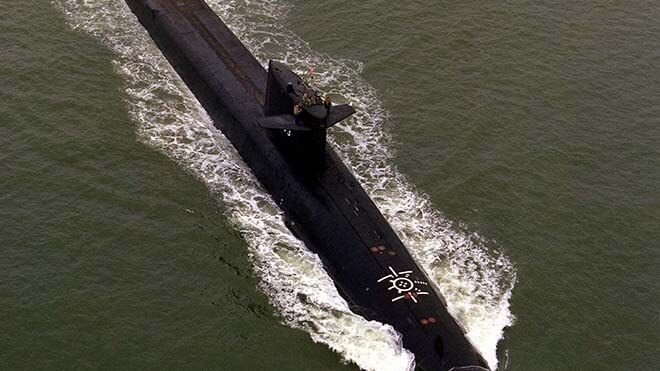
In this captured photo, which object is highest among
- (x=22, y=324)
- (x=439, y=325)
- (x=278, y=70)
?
Result: (x=278, y=70)

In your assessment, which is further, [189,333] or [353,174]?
[353,174]

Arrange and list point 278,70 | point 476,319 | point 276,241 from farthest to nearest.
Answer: point 278,70 → point 276,241 → point 476,319

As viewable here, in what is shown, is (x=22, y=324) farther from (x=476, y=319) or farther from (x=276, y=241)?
(x=476, y=319)

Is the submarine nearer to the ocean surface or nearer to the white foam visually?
the white foam

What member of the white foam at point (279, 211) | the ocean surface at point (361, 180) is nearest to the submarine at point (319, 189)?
the white foam at point (279, 211)

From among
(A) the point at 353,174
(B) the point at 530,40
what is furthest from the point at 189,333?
(B) the point at 530,40

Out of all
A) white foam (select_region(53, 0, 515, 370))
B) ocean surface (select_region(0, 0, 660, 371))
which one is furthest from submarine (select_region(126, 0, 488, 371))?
ocean surface (select_region(0, 0, 660, 371))
